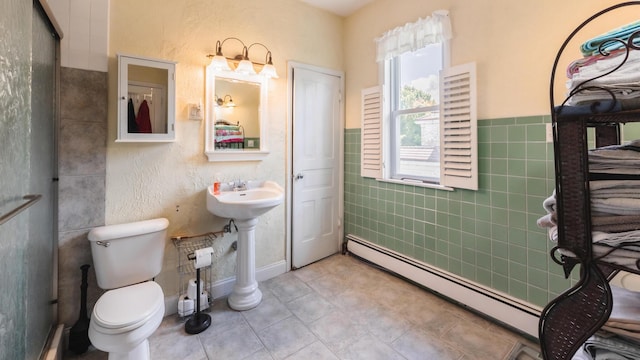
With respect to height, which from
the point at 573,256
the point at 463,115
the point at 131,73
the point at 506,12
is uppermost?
the point at 506,12

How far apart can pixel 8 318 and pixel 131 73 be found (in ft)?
4.96

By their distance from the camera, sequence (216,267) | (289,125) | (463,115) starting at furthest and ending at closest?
(289,125), (216,267), (463,115)

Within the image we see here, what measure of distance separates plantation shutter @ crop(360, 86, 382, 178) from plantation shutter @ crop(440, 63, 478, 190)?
2.27ft

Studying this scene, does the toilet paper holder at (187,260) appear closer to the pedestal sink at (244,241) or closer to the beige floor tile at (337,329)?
the pedestal sink at (244,241)

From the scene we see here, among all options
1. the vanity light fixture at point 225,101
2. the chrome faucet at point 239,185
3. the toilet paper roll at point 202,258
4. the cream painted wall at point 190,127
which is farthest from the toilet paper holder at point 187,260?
the vanity light fixture at point 225,101

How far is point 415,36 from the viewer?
2.40 meters

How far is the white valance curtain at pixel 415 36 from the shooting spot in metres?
2.21

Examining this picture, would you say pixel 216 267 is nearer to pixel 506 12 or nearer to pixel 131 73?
pixel 131 73

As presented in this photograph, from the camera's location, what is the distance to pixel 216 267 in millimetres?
2402

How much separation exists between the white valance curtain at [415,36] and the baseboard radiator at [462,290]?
1902 millimetres

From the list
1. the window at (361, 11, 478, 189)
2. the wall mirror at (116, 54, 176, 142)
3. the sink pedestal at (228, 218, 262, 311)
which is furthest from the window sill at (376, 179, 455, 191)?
the wall mirror at (116, 54, 176, 142)

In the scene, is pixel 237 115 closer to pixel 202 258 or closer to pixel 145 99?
pixel 145 99

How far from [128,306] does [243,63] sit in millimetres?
1881

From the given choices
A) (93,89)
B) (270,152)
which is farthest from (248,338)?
(93,89)
